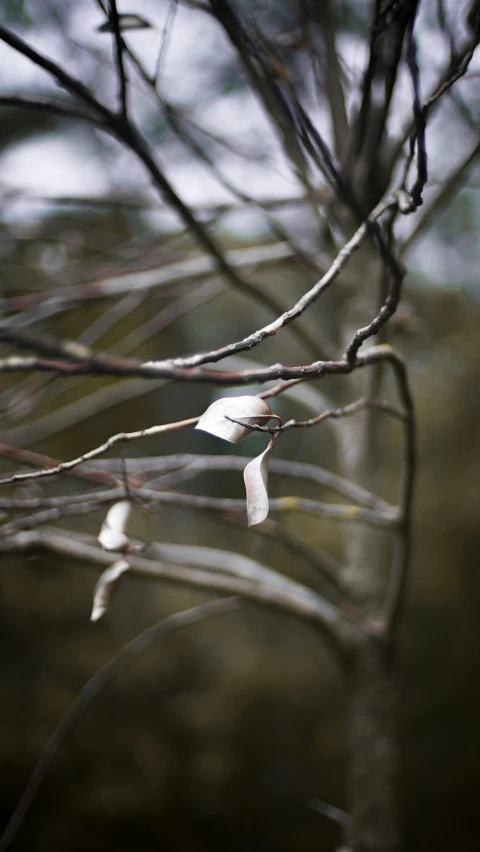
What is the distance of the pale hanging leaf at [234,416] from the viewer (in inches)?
9.6

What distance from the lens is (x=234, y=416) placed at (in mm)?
→ 250

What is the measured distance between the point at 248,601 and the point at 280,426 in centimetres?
40

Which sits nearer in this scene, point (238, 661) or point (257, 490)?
point (257, 490)

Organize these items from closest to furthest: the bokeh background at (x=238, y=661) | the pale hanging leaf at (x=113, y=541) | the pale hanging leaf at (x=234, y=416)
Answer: the pale hanging leaf at (x=234, y=416) → the pale hanging leaf at (x=113, y=541) → the bokeh background at (x=238, y=661)

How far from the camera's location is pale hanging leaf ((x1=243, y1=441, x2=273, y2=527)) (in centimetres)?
25

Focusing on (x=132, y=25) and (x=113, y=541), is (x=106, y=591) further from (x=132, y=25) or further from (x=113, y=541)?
(x=132, y=25)

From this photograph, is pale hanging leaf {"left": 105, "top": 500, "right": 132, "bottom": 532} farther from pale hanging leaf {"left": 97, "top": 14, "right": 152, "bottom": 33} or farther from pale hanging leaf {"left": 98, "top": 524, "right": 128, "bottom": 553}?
pale hanging leaf {"left": 97, "top": 14, "right": 152, "bottom": 33}

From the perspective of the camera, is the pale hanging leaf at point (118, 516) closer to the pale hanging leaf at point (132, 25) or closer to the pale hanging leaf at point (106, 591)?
the pale hanging leaf at point (106, 591)

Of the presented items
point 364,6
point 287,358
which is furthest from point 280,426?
point 287,358

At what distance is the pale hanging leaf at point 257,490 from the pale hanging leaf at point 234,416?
16 millimetres

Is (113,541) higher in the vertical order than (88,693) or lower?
higher

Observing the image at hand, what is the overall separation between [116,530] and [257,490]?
6.2 inches

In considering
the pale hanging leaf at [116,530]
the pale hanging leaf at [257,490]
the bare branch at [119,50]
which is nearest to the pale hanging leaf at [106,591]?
the pale hanging leaf at [116,530]

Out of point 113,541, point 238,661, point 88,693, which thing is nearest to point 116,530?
point 113,541
